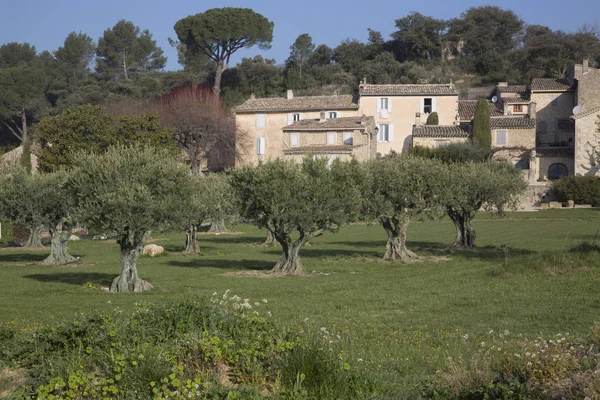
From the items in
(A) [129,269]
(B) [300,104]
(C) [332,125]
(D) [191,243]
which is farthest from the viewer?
(B) [300,104]

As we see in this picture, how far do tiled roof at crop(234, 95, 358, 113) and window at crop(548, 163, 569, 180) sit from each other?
1958cm

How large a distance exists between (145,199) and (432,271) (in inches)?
400

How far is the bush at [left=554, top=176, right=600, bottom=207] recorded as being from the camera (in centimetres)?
6394

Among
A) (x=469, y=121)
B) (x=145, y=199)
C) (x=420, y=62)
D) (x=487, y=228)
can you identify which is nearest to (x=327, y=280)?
(x=145, y=199)

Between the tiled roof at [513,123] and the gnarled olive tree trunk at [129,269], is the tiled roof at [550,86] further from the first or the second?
the gnarled olive tree trunk at [129,269]

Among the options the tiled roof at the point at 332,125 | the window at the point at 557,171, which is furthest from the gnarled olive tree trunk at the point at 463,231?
the window at the point at 557,171

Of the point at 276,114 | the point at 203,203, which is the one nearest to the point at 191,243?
the point at 203,203

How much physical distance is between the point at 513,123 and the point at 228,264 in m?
51.0

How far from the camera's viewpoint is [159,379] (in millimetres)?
9125

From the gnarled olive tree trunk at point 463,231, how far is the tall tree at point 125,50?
92925 mm

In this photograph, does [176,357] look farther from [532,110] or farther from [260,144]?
[532,110]

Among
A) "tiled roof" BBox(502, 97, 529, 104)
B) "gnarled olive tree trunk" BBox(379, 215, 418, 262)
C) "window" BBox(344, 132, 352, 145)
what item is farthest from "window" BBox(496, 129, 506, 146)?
"gnarled olive tree trunk" BBox(379, 215, 418, 262)

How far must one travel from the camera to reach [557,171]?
7500cm

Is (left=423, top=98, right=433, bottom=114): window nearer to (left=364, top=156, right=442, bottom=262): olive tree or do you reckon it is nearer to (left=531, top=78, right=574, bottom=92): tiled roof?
(left=531, top=78, right=574, bottom=92): tiled roof
